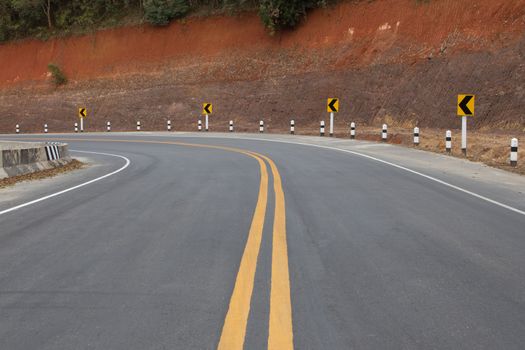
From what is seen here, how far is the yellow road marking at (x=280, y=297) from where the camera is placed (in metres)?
3.93

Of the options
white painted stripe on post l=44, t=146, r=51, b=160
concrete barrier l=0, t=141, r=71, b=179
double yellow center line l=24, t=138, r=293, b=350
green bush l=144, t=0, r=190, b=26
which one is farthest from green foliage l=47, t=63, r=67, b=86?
double yellow center line l=24, t=138, r=293, b=350

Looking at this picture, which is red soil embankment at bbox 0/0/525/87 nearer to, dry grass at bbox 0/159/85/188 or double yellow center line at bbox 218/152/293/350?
dry grass at bbox 0/159/85/188

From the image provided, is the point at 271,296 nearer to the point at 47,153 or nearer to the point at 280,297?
the point at 280,297

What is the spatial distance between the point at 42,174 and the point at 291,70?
97.4 ft

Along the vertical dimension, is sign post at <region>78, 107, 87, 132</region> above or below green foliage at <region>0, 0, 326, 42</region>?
below

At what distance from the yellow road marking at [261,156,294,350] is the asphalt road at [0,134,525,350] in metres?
0.02

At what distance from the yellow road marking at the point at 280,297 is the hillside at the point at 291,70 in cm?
2371

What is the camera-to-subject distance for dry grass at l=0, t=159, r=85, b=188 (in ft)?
48.3

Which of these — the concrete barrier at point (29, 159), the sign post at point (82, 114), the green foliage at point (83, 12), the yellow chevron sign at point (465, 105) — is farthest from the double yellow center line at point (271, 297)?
the green foliage at point (83, 12)

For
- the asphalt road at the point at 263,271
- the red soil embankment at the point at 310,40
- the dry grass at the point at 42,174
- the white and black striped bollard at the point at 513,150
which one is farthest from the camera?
the red soil embankment at the point at 310,40

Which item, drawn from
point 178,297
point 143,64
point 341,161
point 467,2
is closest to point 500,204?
point 178,297

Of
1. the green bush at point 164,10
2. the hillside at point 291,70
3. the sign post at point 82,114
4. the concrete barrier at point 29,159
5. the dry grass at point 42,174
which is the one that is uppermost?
the green bush at point 164,10

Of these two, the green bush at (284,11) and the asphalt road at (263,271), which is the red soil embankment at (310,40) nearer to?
the green bush at (284,11)

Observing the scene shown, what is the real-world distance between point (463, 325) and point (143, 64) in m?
52.5
